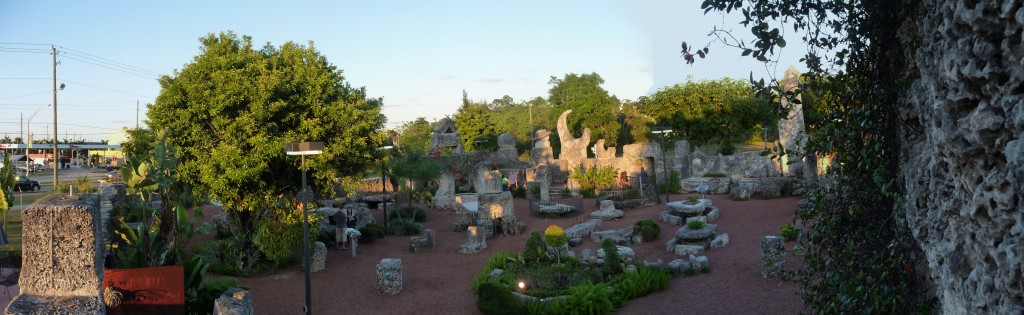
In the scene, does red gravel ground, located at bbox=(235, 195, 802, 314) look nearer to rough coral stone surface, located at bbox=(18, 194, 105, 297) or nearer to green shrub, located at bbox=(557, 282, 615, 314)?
green shrub, located at bbox=(557, 282, 615, 314)

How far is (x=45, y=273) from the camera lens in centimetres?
704

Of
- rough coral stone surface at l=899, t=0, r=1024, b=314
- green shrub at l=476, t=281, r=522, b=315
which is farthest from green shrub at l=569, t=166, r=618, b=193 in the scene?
rough coral stone surface at l=899, t=0, r=1024, b=314

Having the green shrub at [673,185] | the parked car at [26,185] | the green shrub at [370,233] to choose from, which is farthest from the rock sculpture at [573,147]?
the parked car at [26,185]

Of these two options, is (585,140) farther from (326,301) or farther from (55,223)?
(55,223)

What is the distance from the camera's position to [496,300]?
454 inches

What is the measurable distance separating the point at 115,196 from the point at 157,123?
490cm

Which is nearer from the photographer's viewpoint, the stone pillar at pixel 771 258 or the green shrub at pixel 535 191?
the stone pillar at pixel 771 258

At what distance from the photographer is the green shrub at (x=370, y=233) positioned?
64.3 ft

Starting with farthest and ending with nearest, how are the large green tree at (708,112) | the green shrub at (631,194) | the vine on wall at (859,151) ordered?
the large green tree at (708,112)
the green shrub at (631,194)
the vine on wall at (859,151)

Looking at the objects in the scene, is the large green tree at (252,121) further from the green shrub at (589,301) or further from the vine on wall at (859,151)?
the vine on wall at (859,151)

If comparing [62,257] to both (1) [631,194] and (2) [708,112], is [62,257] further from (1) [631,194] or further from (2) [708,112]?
(2) [708,112]

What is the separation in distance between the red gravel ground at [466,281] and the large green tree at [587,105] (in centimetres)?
2720


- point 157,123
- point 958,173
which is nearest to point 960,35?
point 958,173

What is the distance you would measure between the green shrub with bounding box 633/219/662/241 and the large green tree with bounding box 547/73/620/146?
28508mm
